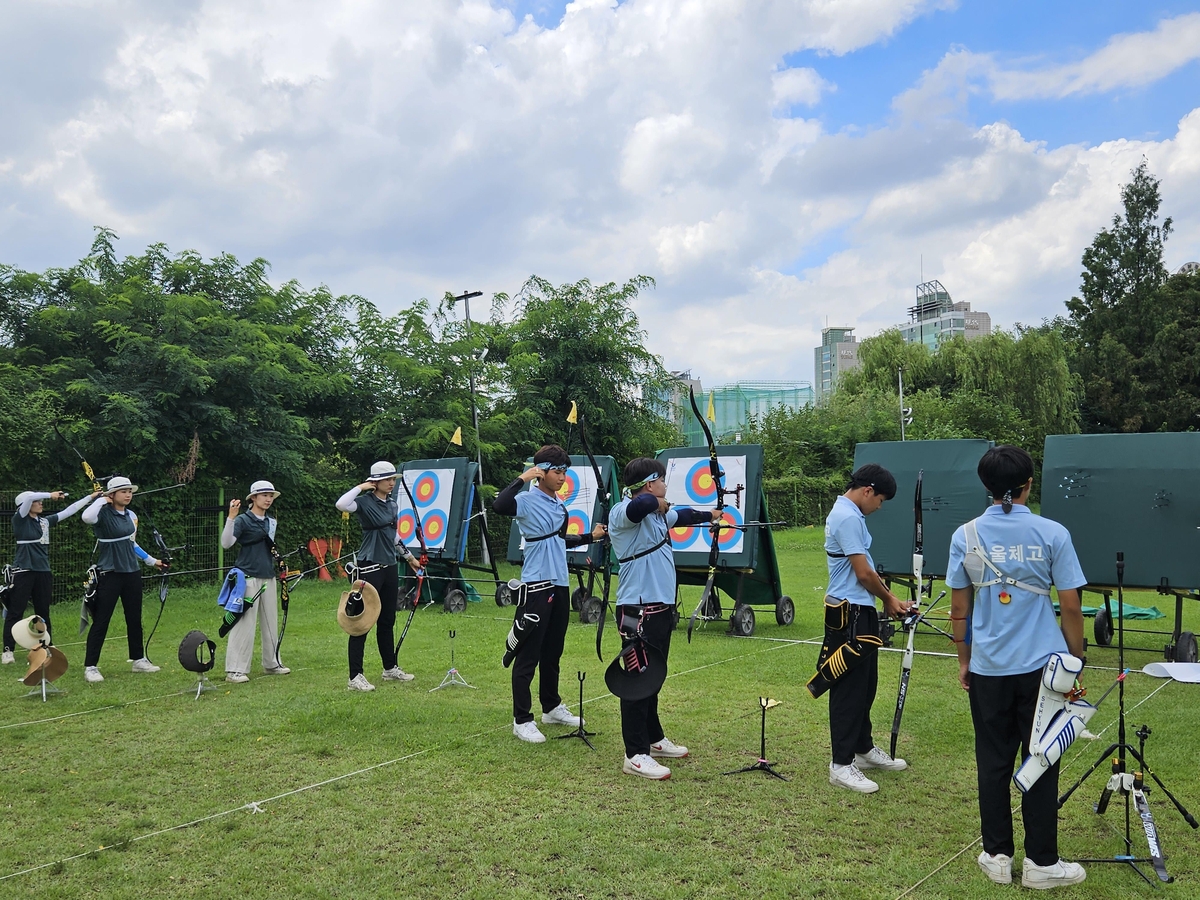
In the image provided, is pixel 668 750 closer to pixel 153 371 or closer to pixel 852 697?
pixel 852 697

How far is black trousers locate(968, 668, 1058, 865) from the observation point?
3.40 m

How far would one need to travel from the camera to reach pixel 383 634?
7.40 meters

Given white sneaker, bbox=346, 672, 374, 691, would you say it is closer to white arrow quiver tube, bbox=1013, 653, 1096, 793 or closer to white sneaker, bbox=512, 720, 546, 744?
white sneaker, bbox=512, 720, 546, 744

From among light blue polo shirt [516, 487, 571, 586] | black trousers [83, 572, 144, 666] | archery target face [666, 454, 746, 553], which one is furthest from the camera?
archery target face [666, 454, 746, 553]

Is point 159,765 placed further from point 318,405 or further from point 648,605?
point 318,405

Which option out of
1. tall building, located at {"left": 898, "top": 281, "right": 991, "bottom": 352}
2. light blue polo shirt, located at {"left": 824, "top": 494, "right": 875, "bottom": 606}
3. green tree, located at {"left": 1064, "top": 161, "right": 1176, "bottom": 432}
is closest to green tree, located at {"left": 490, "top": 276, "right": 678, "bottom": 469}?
light blue polo shirt, located at {"left": 824, "top": 494, "right": 875, "bottom": 606}

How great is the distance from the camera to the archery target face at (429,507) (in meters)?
12.2

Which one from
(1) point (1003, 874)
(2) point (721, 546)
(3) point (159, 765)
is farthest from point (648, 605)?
(2) point (721, 546)

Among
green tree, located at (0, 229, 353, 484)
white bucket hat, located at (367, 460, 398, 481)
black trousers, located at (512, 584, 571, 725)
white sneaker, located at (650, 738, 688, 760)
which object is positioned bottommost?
→ white sneaker, located at (650, 738, 688, 760)

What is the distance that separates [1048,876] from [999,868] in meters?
0.16

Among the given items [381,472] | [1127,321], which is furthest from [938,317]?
[381,472]

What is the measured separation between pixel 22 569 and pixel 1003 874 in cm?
808

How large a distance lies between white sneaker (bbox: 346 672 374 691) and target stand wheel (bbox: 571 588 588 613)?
3.80 meters

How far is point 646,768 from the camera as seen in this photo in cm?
475
